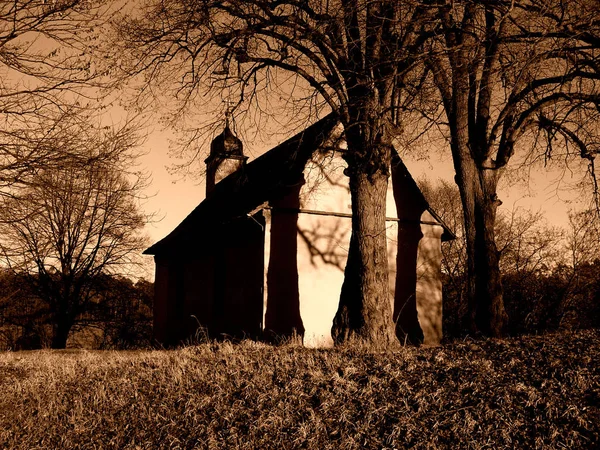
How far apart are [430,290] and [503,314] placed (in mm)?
4557

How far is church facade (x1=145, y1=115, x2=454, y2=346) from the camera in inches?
611

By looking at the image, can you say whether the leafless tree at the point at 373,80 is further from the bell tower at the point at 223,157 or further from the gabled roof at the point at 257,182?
the bell tower at the point at 223,157

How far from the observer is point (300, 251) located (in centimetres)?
1580

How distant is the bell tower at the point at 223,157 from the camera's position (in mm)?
24953

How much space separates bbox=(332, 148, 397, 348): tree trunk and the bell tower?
13.6 metres

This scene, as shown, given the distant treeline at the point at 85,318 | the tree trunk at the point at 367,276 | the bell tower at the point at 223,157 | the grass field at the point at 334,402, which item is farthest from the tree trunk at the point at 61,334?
the tree trunk at the point at 367,276

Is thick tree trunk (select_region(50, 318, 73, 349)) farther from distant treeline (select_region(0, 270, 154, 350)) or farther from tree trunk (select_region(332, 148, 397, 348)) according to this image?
tree trunk (select_region(332, 148, 397, 348))

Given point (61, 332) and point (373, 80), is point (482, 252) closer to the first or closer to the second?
point (373, 80)

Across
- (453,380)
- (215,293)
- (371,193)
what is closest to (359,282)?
(371,193)

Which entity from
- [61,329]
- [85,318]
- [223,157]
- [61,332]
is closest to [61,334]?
[61,332]

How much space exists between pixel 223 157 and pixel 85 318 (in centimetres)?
1122

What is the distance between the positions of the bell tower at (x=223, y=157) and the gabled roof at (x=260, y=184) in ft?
1.70

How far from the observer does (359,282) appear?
11.4 m

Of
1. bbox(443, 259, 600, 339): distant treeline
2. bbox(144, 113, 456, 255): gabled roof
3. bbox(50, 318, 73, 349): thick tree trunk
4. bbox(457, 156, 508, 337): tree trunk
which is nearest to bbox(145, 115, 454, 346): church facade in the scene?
bbox(144, 113, 456, 255): gabled roof
